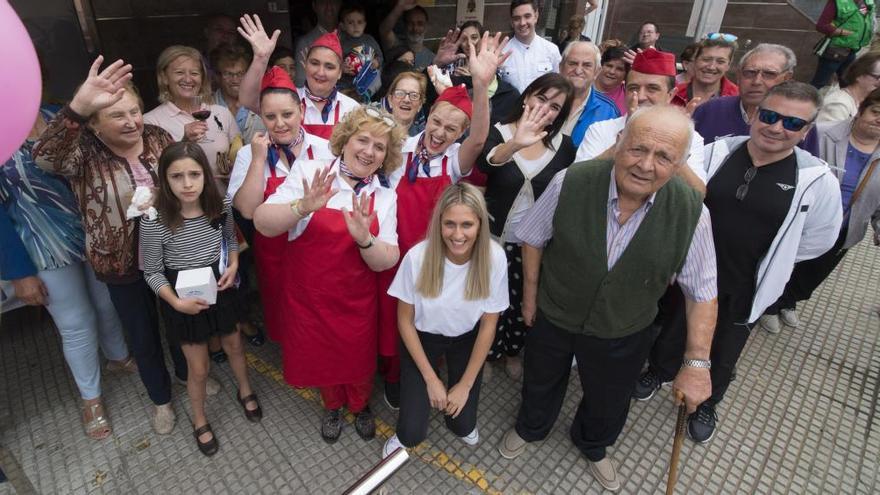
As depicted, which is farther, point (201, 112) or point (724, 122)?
point (724, 122)

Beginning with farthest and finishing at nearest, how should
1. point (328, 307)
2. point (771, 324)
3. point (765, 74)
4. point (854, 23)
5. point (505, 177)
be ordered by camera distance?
point (854, 23), point (771, 324), point (765, 74), point (505, 177), point (328, 307)

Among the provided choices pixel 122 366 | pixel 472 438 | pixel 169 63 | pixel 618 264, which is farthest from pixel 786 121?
pixel 122 366

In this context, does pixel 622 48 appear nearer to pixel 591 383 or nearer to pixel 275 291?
pixel 591 383

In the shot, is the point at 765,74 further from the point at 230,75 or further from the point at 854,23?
the point at 854,23

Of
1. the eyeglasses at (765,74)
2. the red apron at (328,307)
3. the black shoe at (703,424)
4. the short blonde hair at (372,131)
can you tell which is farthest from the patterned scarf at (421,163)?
the black shoe at (703,424)

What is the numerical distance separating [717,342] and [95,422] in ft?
12.5

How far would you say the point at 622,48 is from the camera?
413 centimetres

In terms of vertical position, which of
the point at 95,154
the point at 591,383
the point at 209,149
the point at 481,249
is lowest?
the point at 591,383

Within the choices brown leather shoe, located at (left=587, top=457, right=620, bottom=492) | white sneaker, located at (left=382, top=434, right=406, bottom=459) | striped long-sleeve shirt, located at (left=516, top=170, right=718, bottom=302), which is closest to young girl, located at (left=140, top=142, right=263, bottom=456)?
white sneaker, located at (left=382, top=434, right=406, bottom=459)

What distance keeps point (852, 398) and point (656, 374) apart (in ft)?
4.92

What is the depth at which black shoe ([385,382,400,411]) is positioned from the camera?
3180mm

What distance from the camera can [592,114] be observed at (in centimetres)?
341

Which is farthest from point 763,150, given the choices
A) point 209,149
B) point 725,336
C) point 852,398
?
point 209,149

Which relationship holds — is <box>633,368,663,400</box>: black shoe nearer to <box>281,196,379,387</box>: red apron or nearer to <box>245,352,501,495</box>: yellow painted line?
<box>245,352,501,495</box>: yellow painted line
